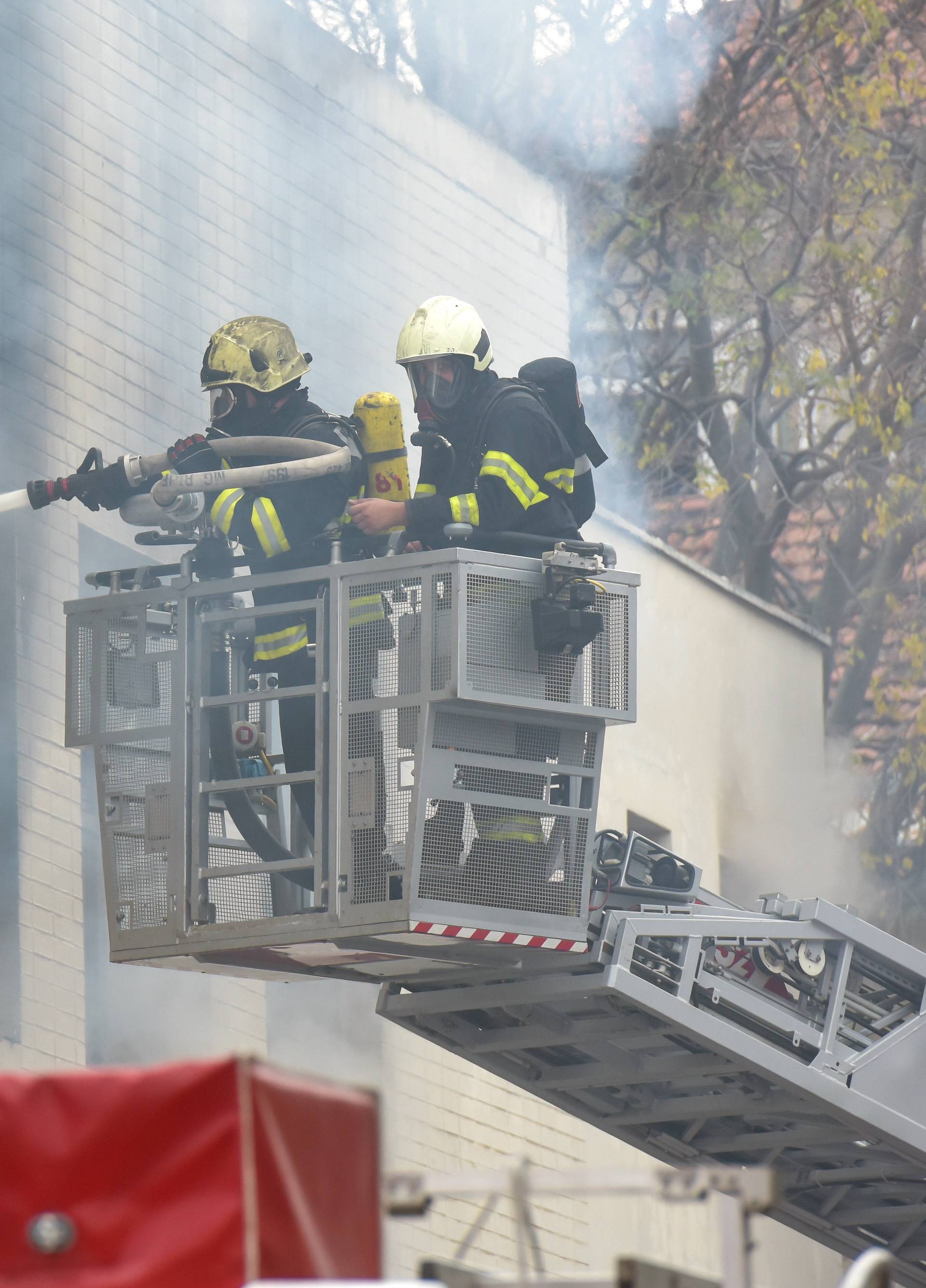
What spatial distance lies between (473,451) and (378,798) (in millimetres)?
1303

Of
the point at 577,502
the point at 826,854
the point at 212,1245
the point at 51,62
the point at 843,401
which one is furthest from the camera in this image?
the point at 843,401

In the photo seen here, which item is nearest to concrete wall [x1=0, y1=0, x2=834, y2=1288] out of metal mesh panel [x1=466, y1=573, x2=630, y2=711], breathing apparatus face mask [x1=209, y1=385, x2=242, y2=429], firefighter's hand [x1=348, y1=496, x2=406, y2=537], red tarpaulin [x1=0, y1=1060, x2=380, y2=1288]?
breathing apparatus face mask [x1=209, y1=385, x2=242, y2=429]

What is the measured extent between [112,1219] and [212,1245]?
0.58 feet

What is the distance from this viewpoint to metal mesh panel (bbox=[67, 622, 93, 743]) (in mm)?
7570

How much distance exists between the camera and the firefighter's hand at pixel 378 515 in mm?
7410

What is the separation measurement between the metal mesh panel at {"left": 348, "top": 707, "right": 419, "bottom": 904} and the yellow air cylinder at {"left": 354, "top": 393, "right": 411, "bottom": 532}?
39.8 inches

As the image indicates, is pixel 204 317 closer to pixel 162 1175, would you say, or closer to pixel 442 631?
pixel 442 631

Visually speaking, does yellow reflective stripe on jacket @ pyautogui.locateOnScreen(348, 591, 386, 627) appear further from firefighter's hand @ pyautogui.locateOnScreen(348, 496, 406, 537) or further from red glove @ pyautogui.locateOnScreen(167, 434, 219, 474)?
red glove @ pyautogui.locateOnScreen(167, 434, 219, 474)

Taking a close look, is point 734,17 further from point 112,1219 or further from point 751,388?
point 112,1219

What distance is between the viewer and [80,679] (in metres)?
7.60

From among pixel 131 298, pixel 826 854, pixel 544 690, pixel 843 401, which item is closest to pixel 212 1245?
pixel 544 690

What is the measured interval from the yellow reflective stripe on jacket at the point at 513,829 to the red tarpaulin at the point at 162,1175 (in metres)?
3.61

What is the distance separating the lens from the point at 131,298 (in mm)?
10414

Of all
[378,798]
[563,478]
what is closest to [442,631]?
[378,798]
